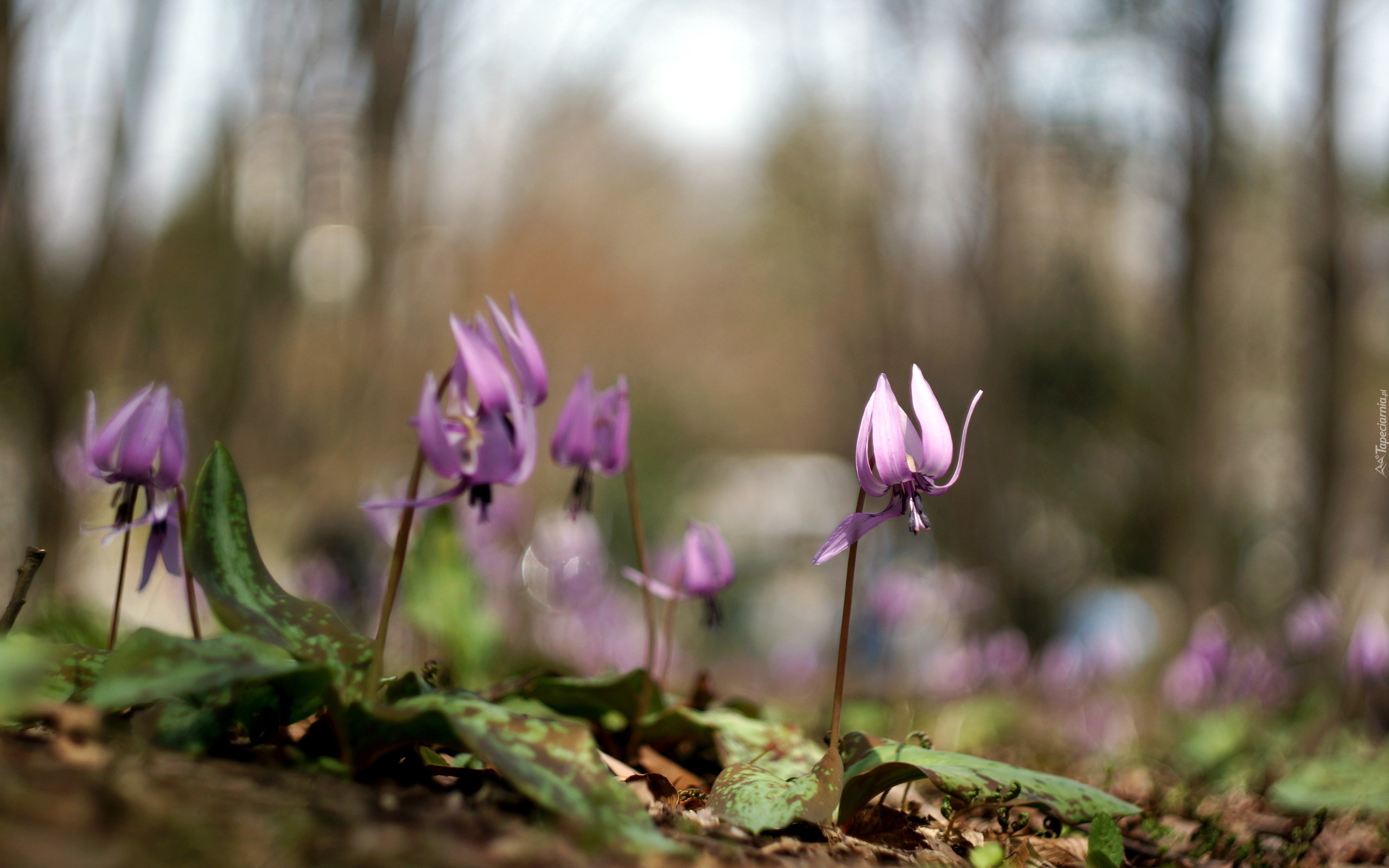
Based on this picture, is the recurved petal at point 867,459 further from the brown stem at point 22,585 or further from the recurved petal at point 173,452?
the brown stem at point 22,585

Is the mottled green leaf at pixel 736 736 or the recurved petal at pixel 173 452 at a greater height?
the recurved petal at pixel 173 452

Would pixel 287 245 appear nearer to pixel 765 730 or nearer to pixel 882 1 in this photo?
pixel 765 730

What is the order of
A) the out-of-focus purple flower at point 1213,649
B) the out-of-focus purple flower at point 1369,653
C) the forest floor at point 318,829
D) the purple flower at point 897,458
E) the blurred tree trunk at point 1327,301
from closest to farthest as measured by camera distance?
the forest floor at point 318,829
the purple flower at point 897,458
the out-of-focus purple flower at point 1369,653
the out-of-focus purple flower at point 1213,649
the blurred tree trunk at point 1327,301

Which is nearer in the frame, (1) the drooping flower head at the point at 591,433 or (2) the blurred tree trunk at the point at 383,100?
(1) the drooping flower head at the point at 591,433

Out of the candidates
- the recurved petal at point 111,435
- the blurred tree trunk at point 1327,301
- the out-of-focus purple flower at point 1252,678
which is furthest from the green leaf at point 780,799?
the blurred tree trunk at point 1327,301

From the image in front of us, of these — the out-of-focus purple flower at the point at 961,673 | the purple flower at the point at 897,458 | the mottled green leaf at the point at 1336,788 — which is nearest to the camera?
the purple flower at the point at 897,458

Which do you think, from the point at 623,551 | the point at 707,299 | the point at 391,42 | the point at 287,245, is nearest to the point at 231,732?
the point at 287,245
